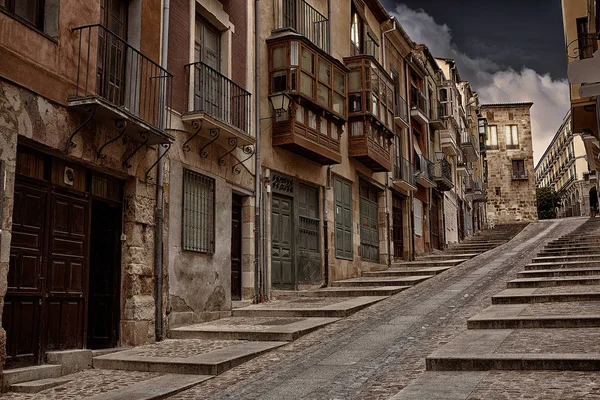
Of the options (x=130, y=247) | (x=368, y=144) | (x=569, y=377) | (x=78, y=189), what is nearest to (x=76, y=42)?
(x=78, y=189)

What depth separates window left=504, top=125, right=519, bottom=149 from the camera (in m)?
54.8

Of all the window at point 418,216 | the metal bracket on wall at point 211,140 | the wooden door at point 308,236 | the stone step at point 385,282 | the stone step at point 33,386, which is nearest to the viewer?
the stone step at point 33,386

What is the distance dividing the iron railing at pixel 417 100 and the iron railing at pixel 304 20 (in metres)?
8.71

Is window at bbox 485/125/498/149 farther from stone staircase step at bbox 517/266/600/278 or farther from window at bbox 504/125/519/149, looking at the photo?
stone staircase step at bbox 517/266/600/278

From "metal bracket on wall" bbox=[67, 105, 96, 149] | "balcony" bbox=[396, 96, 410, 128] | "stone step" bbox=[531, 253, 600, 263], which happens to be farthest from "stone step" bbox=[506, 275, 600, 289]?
"balcony" bbox=[396, 96, 410, 128]

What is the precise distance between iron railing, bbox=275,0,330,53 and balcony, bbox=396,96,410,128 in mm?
5807

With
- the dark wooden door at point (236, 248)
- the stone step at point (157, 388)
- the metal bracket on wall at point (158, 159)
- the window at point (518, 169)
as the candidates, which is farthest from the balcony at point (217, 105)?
the window at point (518, 169)

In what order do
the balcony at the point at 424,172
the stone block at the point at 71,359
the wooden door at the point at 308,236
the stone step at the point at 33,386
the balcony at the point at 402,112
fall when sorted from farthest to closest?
the balcony at the point at 424,172 < the balcony at the point at 402,112 < the wooden door at the point at 308,236 < the stone block at the point at 71,359 < the stone step at the point at 33,386

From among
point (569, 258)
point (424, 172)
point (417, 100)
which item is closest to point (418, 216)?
point (424, 172)

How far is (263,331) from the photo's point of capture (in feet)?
31.2

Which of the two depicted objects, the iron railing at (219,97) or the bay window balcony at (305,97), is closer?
the iron railing at (219,97)

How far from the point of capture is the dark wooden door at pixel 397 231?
875 inches

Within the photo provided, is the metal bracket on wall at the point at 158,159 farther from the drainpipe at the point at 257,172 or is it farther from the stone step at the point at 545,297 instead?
the stone step at the point at 545,297

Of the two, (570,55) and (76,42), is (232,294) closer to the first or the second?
(76,42)
